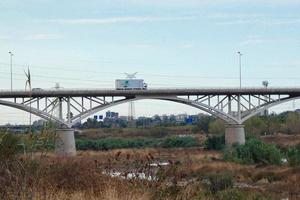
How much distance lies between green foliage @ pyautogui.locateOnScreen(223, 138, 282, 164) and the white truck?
11642 mm

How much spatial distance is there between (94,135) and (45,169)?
293 ft

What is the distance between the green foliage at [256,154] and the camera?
44.3 meters

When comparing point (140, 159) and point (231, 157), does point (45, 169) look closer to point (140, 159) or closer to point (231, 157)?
point (140, 159)

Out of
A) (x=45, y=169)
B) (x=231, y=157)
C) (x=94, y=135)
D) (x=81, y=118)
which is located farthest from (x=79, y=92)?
(x=45, y=169)

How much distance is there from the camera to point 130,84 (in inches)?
2288

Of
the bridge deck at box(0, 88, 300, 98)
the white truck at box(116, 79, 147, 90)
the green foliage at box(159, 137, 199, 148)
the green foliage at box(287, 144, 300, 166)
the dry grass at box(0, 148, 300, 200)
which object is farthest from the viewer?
the green foliage at box(159, 137, 199, 148)

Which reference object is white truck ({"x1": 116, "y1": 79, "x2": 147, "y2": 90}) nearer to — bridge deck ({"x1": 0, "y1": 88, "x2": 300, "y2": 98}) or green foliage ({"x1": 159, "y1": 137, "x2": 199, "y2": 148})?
bridge deck ({"x1": 0, "y1": 88, "x2": 300, "y2": 98})

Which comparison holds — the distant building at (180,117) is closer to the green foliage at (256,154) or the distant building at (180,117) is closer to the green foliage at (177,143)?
the green foliage at (177,143)

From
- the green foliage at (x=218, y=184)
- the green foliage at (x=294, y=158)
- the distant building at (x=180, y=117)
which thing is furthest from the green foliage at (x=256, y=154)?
the distant building at (x=180, y=117)

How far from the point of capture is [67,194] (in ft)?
22.8

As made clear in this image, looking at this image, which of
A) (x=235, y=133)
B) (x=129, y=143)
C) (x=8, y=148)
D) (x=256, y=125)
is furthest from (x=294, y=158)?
(x=256, y=125)

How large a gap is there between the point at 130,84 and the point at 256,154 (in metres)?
16.1

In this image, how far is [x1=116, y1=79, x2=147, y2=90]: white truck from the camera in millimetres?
57338

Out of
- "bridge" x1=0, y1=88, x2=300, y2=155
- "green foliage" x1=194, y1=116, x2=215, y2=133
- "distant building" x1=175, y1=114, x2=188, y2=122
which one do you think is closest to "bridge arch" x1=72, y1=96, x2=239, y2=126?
"bridge" x1=0, y1=88, x2=300, y2=155
